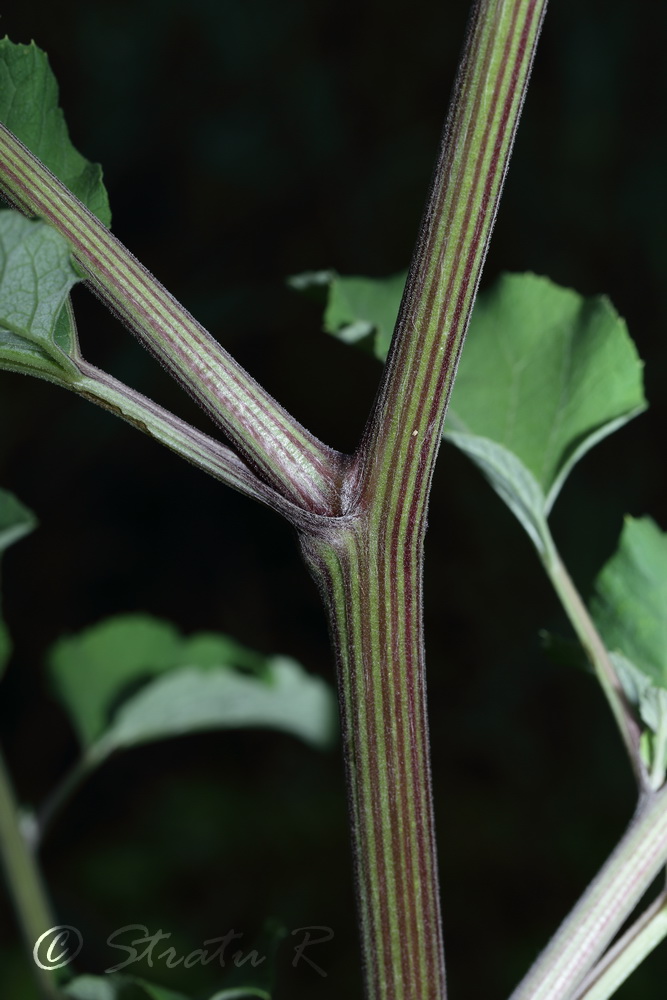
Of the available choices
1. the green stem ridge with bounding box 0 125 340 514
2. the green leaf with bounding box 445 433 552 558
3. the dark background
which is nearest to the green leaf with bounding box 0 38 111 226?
the green stem ridge with bounding box 0 125 340 514

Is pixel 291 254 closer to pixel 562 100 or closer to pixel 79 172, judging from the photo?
pixel 562 100

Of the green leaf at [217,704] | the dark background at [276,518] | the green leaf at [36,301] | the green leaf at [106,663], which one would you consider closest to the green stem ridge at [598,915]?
the green leaf at [36,301]

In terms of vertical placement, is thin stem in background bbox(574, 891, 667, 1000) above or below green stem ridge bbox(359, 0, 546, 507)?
below

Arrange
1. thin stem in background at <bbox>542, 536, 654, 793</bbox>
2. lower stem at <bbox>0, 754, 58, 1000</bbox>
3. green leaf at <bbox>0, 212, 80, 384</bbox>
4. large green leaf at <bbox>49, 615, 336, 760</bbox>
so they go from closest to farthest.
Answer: green leaf at <bbox>0, 212, 80, 384</bbox> < thin stem in background at <bbox>542, 536, 654, 793</bbox> < lower stem at <bbox>0, 754, 58, 1000</bbox> < large green leaf at <bbox>49, 615, 336, 760</bbox>

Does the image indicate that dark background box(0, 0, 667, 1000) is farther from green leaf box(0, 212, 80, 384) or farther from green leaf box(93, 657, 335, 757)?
green leaf box(0, 212, 80, 384)

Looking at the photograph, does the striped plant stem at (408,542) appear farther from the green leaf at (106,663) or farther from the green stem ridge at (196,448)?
the green leaf at (106,663)

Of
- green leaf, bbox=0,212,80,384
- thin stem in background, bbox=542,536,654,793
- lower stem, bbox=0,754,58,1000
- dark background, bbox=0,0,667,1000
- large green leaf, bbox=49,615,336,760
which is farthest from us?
dark background, bbox=0,0,667,1000

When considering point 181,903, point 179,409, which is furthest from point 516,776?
point 179,409

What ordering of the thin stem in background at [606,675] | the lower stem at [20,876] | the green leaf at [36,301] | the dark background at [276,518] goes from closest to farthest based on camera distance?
the green leaf at [36,301] → the thin stem in background at [606,675] → the lower stem at [20,876] → the dark background at [276,518]
